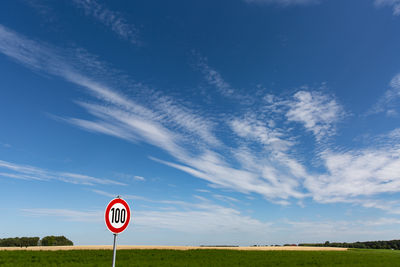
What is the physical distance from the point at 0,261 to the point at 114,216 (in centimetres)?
2243

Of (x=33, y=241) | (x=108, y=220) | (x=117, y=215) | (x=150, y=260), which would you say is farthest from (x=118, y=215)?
(x=33, y=241)

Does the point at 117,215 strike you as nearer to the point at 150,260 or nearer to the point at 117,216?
the point at 117,216

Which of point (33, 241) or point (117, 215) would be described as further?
point (33, 241)

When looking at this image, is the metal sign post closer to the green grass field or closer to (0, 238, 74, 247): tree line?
the green grass field

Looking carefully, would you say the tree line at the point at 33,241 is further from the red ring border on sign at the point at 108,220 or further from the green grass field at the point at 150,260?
the red ring border on sign at the point at 108,220

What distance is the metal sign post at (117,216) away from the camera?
7668 millimetres

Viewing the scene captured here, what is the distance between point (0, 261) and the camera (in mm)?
22844

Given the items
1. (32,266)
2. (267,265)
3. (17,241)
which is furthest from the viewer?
(17,241)

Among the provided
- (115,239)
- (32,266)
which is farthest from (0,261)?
(115,239)

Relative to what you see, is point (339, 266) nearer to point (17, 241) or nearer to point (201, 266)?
point (201, 266)

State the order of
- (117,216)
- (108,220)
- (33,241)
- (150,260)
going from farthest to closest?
(33,241), (150,260), (117,216), (108,220)

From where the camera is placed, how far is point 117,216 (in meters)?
7.84

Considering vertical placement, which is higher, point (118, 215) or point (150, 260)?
point (118, 215)

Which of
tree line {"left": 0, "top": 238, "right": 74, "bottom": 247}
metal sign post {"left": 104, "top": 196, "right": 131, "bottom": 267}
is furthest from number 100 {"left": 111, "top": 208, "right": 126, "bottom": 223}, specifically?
tree line {"left": 0, "top": 238, "right": 74, "bottom": 247}
